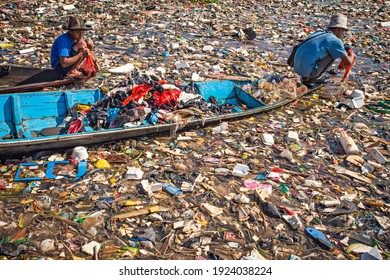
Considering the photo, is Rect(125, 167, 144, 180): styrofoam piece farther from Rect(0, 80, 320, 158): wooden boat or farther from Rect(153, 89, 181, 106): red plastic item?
Rect(153, 89, 181, 106): red plastic item

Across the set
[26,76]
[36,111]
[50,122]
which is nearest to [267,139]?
[50,122]

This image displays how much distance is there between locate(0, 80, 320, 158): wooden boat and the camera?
476cm

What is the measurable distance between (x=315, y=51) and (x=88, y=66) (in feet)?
14.4

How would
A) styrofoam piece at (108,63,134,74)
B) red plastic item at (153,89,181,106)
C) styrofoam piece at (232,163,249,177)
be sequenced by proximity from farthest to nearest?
1. styrofoam piece at (108,63,134,74)
2. red plastic item at (153,89,181,106)
3. styrofoam piece at (232,163,249,177)

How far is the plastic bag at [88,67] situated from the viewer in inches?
282

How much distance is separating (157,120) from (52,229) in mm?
2394

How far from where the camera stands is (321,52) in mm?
7176

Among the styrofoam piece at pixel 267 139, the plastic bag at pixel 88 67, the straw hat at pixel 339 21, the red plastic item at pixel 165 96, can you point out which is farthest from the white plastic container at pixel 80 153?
the straw hat at pixel 339 21

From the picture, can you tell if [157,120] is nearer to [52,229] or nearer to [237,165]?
[237,165]

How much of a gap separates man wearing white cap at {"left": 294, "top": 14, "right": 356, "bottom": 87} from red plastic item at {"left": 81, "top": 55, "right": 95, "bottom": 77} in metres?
4.09

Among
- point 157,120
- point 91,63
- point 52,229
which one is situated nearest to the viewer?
point 52,229

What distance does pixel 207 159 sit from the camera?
548cm

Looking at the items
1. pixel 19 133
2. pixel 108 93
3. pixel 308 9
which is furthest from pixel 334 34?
pixel 308 9

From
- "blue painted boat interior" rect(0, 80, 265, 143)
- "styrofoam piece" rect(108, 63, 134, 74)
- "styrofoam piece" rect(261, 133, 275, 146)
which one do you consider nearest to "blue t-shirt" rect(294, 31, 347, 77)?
"blue painted boat interior" rect(0, 80, 265, 143)
